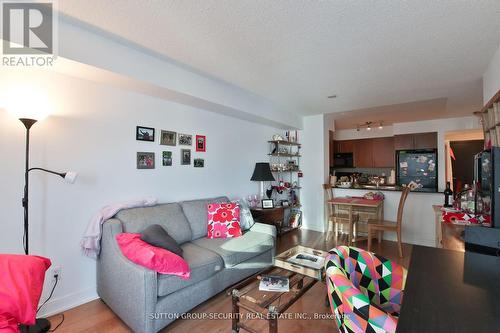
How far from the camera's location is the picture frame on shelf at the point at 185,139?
309 cm

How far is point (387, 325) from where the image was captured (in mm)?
844

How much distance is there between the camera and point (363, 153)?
6.34m

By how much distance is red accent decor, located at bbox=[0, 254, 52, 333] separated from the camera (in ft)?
Answer: 3.92

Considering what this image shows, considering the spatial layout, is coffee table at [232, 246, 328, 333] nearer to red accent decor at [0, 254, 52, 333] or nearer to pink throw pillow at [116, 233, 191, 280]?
pink throw pillow at [116, 233, 191, 280]

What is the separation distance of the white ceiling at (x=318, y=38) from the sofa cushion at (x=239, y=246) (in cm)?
187

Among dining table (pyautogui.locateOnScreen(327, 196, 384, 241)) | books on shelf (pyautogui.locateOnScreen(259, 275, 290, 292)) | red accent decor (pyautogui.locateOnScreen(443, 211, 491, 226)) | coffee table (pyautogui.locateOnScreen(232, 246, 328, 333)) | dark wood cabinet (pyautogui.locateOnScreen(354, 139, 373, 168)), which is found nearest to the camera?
coffee table (pyautogui.locateOnScreen(232, 246, 328, 333))

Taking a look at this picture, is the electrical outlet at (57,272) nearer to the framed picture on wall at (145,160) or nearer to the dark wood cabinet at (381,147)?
the framed picture on wall at (145,160)

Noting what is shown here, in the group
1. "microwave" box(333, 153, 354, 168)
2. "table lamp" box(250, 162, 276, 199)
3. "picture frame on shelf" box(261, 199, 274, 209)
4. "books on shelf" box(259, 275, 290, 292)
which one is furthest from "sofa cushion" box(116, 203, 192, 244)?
"microwave" box(333, 153, 354, 168)

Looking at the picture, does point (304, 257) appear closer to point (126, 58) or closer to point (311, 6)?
point (311, 6)

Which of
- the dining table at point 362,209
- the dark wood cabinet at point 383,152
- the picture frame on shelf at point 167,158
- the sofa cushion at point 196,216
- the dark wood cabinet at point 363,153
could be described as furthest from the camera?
the dark wood cabinet at point 363,153

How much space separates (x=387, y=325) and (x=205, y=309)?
68.9 inches

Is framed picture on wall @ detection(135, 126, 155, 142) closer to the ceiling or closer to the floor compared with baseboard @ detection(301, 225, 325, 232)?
closer to the ceiling

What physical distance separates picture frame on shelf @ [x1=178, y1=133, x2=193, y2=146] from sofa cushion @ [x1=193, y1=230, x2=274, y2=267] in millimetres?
1217

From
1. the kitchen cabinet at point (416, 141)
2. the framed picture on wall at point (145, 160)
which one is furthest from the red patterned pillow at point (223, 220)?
the kitchen cabinet at point (416, 141)
